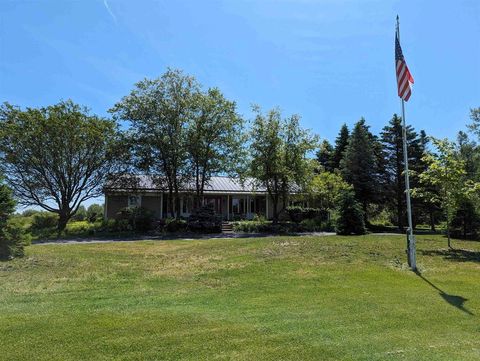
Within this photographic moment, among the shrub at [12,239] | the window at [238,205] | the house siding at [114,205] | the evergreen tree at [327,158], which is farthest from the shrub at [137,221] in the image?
the evergreen tree at [327,158]

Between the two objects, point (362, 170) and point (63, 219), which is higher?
point (362, 170)

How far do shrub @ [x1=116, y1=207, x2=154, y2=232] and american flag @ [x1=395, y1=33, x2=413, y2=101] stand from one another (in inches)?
680

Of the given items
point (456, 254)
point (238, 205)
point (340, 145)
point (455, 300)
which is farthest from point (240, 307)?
point (340, 145)

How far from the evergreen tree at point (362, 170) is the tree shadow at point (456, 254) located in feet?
72.0

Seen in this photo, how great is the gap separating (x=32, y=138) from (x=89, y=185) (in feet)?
15.6

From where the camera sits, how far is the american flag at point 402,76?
11125 millimetres

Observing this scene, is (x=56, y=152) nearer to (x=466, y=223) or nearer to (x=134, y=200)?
(x=134, y=200)

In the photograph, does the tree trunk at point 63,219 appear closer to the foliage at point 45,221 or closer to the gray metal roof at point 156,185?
the foliage at point 45,221

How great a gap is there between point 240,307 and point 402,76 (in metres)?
8.15

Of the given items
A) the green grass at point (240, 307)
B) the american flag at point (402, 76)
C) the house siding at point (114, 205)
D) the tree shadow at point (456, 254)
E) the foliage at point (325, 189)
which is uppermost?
the american flag at point (402, 76)

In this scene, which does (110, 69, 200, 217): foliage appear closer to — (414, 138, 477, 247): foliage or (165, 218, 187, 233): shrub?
(165, 218, 187, 233): shrub

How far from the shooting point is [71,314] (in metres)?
6.30

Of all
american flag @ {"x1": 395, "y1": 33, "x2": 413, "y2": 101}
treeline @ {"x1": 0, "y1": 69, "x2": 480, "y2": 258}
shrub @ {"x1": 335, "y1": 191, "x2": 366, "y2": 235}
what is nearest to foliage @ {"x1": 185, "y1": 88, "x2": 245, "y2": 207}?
treeline @ {"x1": 0, "y1": 69, "x2": 480, "y2": 258}

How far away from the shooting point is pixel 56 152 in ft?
79.3
